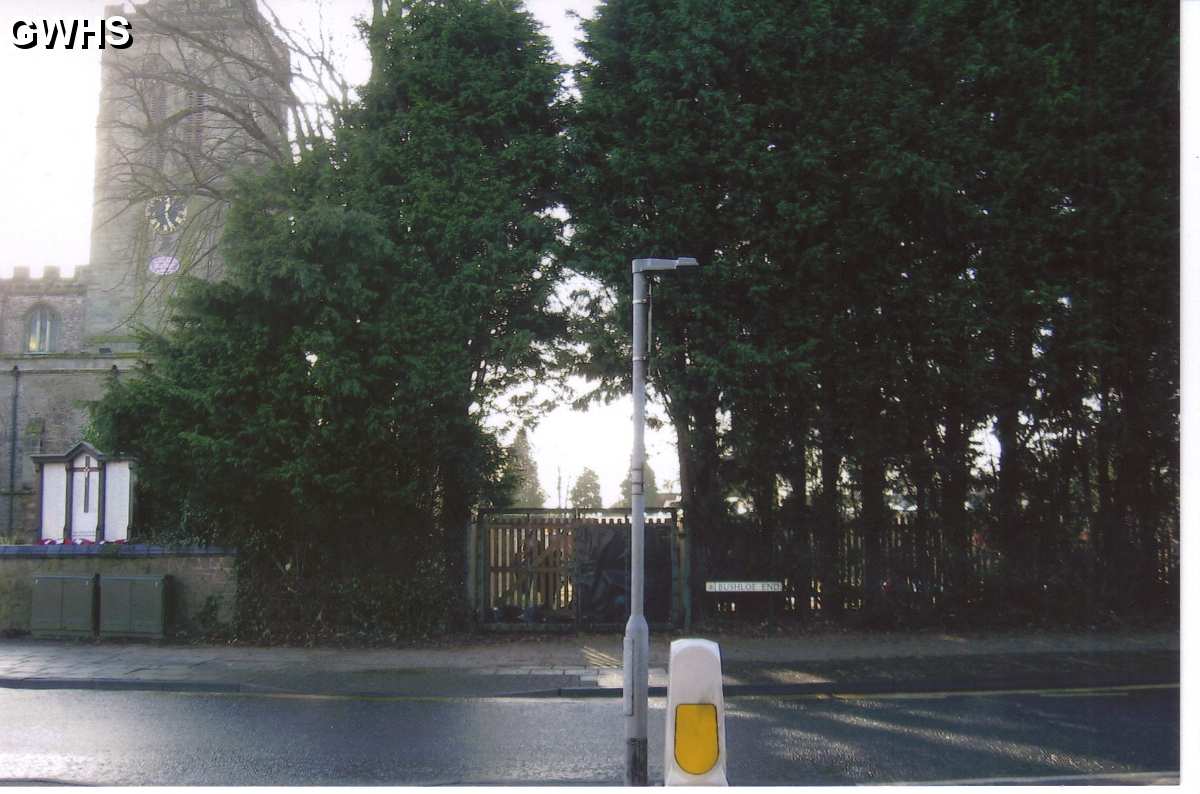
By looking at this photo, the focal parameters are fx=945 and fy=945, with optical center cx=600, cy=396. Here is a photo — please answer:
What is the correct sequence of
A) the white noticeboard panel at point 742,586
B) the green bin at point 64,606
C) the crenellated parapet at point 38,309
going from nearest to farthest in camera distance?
the green bin at point 64,606
the white noticeboard panel at point 742,586
the crenellated parapet at point 38,309

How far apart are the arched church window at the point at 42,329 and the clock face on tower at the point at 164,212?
3571 cm

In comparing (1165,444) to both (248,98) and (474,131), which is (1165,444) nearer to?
(474,131)

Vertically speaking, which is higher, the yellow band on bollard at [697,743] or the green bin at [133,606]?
the yellow band on bollard at [697,743]

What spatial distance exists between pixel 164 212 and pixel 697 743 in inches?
744

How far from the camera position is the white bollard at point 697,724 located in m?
3.98

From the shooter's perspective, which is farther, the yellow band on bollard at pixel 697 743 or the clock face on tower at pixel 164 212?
the clock face on tower at pixel 164 212

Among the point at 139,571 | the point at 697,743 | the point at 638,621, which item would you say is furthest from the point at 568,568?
the point at 697,743

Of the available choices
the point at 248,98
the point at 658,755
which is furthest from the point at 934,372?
the point at 248,98

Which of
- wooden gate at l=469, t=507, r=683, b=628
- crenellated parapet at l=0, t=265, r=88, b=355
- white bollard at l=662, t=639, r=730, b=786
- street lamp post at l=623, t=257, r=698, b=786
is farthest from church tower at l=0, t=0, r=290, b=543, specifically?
crenellated parapet at l=0, t=265, r=88, b=355

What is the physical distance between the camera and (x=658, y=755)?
305 inches

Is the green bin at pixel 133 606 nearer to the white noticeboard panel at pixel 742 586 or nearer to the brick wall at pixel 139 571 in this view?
the brick wall at pixel 139 571

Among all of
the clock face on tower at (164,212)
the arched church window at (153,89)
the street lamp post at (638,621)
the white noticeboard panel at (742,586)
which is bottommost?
the white noticeboard panel at (742,586)

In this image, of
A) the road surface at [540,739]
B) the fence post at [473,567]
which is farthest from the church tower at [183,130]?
the road surface at [540,739]

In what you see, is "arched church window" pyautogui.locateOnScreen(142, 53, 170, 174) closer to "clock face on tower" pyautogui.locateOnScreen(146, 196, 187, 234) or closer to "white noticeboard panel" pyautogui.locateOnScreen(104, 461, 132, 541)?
"clock face on tower" pyautogui.locateOnScreen(146, 196, 187, 234)
